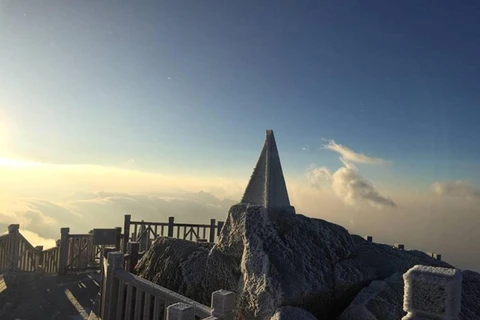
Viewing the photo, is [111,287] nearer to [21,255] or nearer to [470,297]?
[470,297]

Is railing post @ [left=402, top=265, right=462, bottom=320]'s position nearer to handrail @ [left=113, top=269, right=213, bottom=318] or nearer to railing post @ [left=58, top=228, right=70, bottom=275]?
handrail @ [left=113, top=269, right=213, bottom=318]

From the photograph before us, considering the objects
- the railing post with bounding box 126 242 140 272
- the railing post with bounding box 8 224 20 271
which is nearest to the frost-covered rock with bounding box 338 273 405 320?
the railing post with bounding box 126 242 140 272

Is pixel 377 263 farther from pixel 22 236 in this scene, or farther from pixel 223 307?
pixel 22 236

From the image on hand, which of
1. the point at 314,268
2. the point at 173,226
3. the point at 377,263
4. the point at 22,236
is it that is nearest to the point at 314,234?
the point at 314,268

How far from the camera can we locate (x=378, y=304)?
260 inches

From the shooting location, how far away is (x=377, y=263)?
8523 millimetres

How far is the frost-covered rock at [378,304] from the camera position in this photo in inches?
252

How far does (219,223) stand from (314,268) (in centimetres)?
1017

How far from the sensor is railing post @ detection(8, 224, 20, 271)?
13.8m

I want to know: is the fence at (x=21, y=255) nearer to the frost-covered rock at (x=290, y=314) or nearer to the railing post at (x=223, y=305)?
the railing post at (x=223, y=305)

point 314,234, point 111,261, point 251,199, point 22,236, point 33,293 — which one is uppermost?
point 251,199

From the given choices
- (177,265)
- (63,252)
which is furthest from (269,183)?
(63,252)

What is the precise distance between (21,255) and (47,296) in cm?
372

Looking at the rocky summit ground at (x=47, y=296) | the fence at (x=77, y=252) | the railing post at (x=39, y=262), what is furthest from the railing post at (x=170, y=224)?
the railing post at (x=39, y=262)
